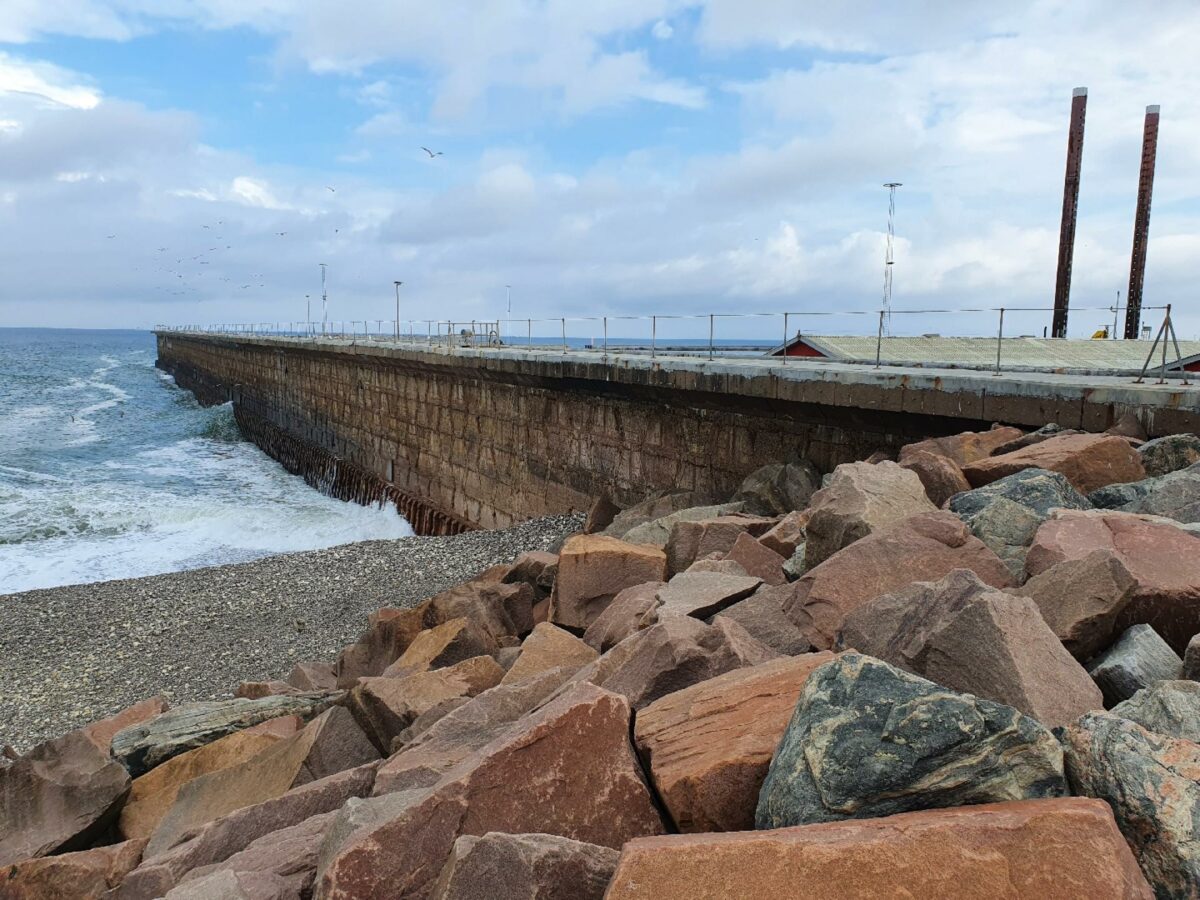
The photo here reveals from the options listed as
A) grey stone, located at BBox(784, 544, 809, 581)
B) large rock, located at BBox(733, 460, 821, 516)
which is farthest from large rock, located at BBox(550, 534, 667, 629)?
large rock, located at BBox(733, 460, 821, 516)

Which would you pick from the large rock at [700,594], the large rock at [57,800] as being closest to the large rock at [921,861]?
the large rock at [700,594]

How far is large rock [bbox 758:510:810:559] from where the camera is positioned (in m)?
6.22

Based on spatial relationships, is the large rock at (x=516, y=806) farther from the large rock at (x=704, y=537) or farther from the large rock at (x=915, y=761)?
the large rock at (x=704, y=537)

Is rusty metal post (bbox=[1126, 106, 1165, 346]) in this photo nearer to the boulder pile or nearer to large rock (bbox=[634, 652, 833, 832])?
Result: the boulder pile

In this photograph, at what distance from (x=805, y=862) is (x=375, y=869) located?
131cm

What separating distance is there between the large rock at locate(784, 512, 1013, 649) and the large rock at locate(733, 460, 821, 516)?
183 inches

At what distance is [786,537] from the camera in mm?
6367

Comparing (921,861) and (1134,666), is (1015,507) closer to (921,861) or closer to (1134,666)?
(1134,666)

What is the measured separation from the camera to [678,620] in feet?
13.1

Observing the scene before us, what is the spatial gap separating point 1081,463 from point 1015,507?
1719 mm

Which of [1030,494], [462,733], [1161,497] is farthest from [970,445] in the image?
[462,733]

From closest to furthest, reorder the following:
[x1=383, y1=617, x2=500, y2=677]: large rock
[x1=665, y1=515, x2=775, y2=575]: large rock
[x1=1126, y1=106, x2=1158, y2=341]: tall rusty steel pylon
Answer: [x1=383, y1=617, x2=500, y2=677]: large rock → [x1=665, y1=515, x2=775, y2=575]: large rock → [x1=1126, y1=106, x2=1158, y2=341]: tall rusty steel pylon

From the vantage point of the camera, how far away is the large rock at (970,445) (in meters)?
7.69

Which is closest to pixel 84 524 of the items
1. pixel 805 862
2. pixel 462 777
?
pixel 462 777
